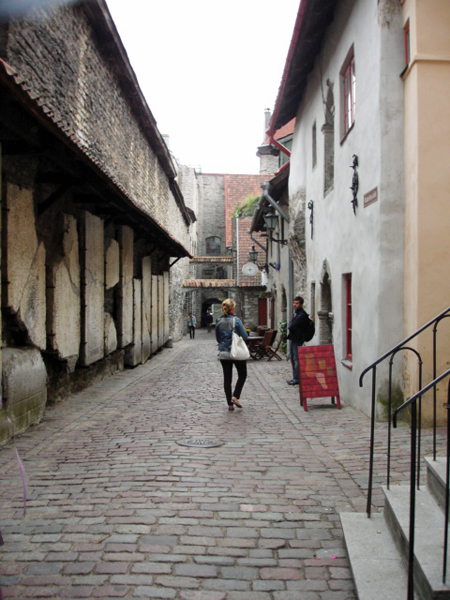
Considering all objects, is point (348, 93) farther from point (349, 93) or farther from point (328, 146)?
point (328, 146)

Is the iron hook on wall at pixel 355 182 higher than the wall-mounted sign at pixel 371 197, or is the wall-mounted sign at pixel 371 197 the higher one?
the iron hook on wall at pixel 355 182

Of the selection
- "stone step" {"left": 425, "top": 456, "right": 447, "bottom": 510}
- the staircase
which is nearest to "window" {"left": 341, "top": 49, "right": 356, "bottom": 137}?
"stone step" {"left": 425, "top": 456, "right": 447, "bottom": 510}

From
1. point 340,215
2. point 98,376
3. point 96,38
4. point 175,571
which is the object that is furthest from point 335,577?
Result: point 96,38

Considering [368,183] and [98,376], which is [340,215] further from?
[98,376]

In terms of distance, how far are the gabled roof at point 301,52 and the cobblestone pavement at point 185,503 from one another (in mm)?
6616

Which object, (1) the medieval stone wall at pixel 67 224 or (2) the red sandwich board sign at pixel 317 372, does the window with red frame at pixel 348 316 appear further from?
(1) the medieval stone wall at pixel 67 224

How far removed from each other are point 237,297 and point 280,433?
27699mm

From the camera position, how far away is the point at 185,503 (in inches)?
173

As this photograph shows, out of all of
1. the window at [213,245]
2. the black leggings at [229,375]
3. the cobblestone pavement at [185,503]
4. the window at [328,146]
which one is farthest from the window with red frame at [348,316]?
the window at [213,245]

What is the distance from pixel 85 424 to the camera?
7434 millimetres

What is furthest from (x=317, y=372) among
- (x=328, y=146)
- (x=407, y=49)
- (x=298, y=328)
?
(x=328, y=146)

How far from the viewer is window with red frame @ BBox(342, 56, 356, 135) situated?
9211 mm

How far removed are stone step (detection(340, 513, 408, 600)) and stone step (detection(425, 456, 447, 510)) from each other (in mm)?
390

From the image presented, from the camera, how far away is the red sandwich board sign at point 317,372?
336 inches
